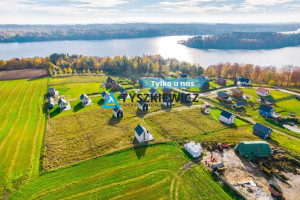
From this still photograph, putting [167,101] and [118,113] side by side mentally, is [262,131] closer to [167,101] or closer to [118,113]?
[167,101]

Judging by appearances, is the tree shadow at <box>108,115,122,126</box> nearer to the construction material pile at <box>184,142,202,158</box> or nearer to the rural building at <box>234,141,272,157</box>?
the construction material pile at <box>184,142,202,158</box>

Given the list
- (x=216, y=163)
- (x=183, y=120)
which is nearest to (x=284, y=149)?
(x=216, y=163)

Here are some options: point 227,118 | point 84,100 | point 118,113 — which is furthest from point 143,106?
point 227,118

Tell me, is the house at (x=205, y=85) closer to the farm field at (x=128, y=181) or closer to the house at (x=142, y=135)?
the house at (x=142, y=135)

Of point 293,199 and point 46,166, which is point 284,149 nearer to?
point 293,199

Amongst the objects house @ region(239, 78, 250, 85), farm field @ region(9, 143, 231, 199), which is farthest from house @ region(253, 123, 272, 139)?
house @ region(239, 78, 250, 85)

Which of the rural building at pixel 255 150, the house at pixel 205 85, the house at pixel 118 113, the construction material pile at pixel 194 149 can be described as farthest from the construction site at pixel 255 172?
the house at pixel 205 85
